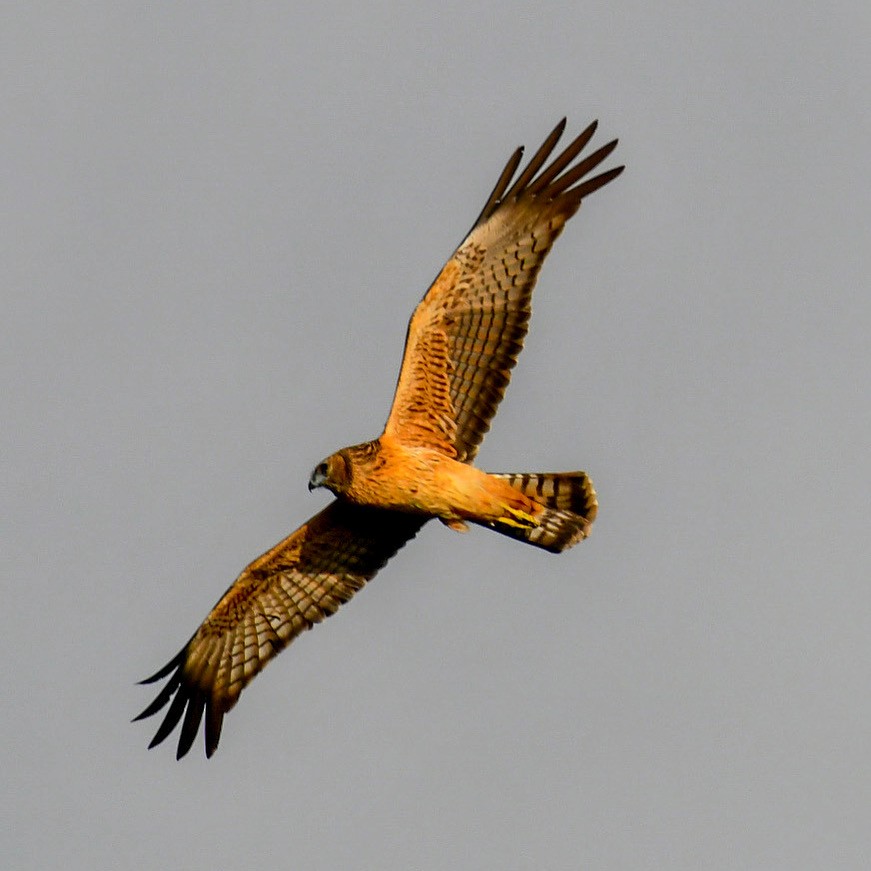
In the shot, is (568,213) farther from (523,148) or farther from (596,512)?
(596,512)


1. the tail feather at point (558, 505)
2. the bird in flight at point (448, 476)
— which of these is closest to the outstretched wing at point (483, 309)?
the bird in flight at point (448, 476)

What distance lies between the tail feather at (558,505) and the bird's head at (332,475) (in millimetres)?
1539

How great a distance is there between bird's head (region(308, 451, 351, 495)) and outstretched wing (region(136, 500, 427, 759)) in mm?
1052

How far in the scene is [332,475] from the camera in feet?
46.7

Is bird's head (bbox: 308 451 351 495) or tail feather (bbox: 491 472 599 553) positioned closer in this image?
bird's head (bbox: 308 451 351 495)

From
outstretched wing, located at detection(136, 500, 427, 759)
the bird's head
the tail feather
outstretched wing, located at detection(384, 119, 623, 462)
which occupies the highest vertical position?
outstretched wing, located at detection(384, 119, 623, 462)

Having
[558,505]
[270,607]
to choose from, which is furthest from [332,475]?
[558,505]

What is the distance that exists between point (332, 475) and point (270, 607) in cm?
193

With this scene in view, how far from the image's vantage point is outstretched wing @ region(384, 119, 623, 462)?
15.1 metres

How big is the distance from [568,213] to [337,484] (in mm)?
3301

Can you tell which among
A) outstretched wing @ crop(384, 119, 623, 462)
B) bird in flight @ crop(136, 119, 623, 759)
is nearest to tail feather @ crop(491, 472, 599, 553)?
bird in flight @ crop(136, 119, 623, 759)

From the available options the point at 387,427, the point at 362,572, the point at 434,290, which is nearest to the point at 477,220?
the point at 434,290

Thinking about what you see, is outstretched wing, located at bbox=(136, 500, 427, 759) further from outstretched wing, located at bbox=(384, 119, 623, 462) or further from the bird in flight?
outstretched wing, located at bbox=(384, 119, 623, 462)

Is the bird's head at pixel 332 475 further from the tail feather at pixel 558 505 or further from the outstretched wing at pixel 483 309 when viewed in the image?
the tail feather at pixel 558 505
